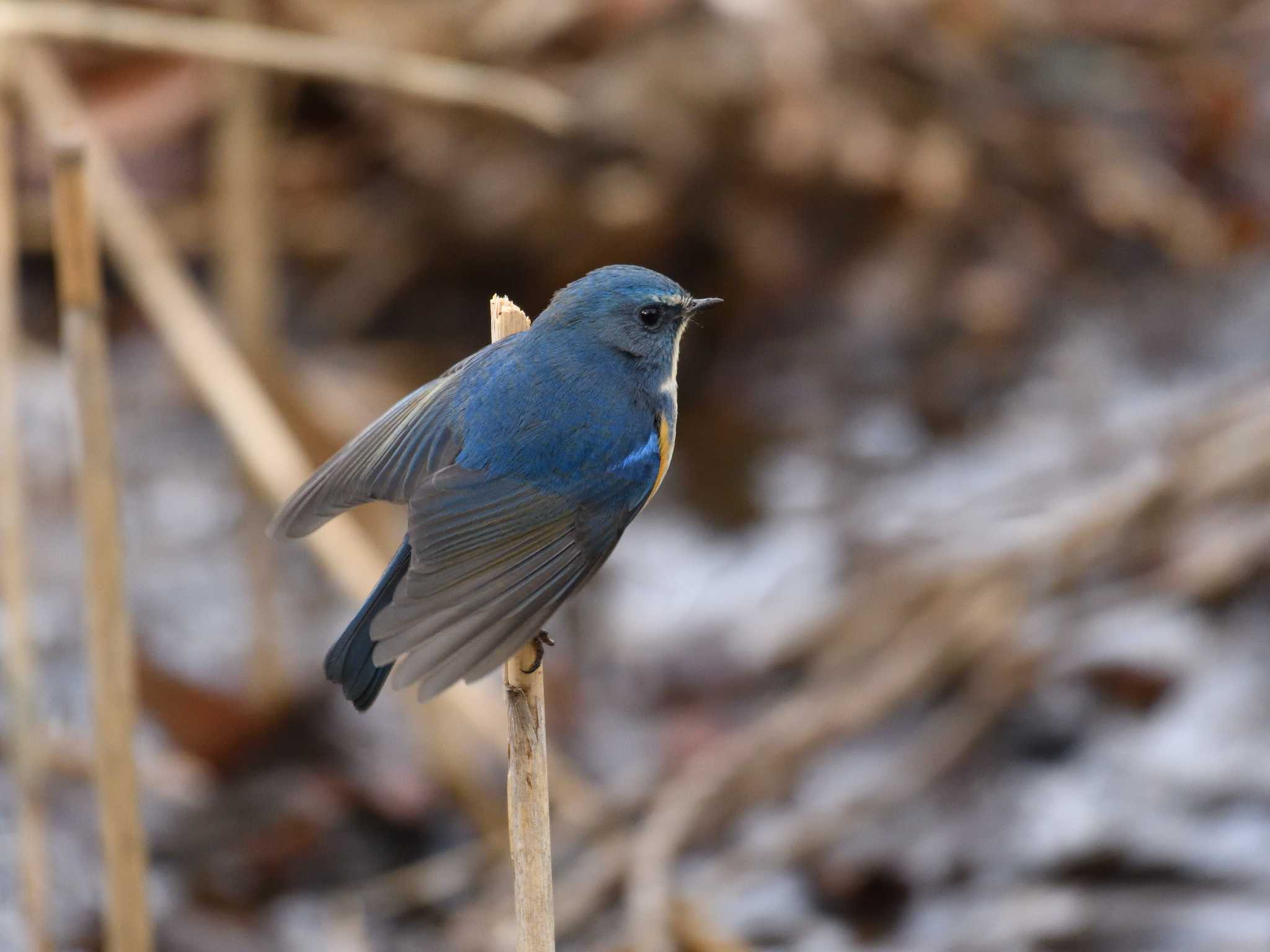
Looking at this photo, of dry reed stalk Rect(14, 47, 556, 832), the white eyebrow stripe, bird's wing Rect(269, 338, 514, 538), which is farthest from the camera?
dry reed stalk Rect(14, 47, 556, 832)

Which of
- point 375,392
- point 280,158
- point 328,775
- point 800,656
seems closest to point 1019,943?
point 800,656

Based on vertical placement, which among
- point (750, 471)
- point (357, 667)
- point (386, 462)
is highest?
point (750, 471)

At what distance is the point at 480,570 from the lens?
7.68ft

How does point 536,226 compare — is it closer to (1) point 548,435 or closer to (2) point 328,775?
(2) point 328,775

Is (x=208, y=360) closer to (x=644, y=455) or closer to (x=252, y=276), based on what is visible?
(x=252, y=276)

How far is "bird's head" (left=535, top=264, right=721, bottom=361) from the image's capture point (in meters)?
2.62

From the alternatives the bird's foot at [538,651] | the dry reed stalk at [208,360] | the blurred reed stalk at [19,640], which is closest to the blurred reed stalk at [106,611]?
the blurred reed stalk at [19,640]

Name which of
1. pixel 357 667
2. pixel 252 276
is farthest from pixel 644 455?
pixel 252 276

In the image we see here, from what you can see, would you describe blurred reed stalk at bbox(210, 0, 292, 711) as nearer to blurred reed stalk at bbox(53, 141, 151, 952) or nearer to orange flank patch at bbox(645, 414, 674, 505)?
blurred reed stalk at bbox(53, 141, 151, 952)

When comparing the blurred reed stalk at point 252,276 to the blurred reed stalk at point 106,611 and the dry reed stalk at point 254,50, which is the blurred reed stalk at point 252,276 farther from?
the blurred reed stalk at point 106,611

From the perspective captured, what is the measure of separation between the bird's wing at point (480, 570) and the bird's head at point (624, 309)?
286 millimetres

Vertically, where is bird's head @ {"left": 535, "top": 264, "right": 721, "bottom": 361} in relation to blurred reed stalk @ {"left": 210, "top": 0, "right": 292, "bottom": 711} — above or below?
below

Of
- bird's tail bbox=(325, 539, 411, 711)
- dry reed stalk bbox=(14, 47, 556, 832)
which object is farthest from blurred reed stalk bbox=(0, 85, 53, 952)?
bird's tail bbox=(325, 539, 411, 711)

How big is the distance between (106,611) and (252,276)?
181cm
